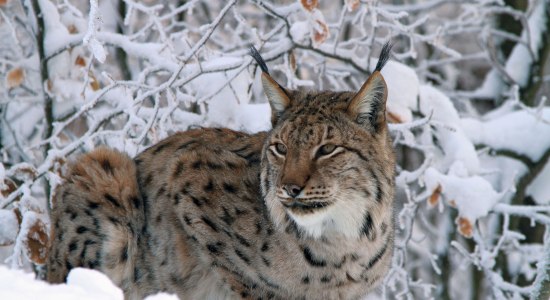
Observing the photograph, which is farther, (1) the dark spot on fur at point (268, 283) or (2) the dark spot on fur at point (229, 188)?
(2) the dark spot on fur at point (229, 188)

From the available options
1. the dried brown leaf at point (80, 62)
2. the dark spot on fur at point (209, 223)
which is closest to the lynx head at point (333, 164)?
the dark spot on fur at point (209, 223)

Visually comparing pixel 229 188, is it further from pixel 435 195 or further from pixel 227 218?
pixel 435 195

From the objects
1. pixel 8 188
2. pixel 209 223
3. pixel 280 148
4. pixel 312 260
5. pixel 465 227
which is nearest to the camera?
pixel 280 148

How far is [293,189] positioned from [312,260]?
55 centimetres

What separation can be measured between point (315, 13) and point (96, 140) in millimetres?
2134

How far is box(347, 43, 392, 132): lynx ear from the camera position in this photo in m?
4.63

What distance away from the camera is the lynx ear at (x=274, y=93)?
4.89 meters

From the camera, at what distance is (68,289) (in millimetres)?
2904

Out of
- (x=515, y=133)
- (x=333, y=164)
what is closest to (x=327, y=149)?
(x=333, y=164)

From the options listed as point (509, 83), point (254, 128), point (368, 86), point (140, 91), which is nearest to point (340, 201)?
point (368, 86)

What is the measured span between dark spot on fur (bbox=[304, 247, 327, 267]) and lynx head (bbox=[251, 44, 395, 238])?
4.2 inches

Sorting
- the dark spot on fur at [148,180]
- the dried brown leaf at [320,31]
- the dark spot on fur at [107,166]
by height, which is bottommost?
the dark spot on fur at [148,180]

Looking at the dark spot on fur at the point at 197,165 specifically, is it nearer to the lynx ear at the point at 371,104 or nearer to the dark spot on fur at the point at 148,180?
the dark spot on fur at the point at 148,180

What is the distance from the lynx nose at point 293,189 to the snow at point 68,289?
1606 millimetres
